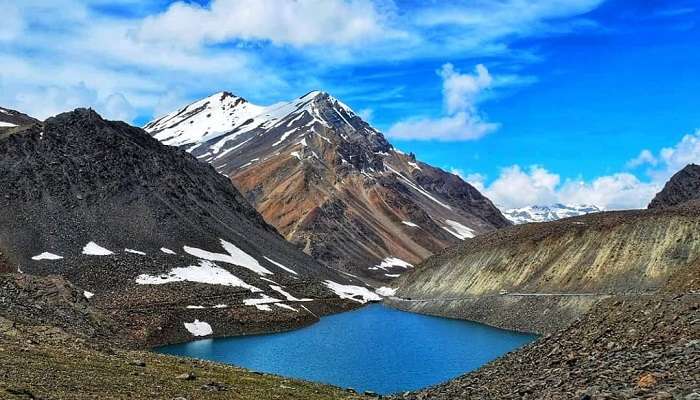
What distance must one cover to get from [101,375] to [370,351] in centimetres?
5318

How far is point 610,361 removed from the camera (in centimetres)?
3675

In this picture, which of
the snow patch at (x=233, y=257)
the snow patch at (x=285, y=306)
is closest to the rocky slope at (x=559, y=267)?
the snow patch at (x=285, y=306)

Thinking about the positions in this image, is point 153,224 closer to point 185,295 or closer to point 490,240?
point 185,295

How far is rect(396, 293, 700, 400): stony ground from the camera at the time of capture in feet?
95.3

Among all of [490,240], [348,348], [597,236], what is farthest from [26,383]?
[490,240]

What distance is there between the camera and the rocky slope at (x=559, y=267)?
100750mm

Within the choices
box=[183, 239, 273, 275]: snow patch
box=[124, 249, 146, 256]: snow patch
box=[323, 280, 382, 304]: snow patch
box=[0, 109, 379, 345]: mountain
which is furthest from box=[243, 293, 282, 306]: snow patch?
box=[323, 280, 382, 304]: snow patch

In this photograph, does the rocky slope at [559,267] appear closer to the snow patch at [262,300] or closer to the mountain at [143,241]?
the mountain at [143,241]

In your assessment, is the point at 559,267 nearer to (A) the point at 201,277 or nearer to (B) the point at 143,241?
(A) the point at 201,277

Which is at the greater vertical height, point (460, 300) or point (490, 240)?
point (490, 240)

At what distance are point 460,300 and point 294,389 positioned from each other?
93.9m

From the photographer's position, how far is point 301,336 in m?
100

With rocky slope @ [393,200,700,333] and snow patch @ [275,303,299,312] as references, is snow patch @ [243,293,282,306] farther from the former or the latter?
rocky slope @ [393,200,700,333]

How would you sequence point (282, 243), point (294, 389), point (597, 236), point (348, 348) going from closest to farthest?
point (294, 389), point (348, 348), point (597, 236), point (282, 243)
